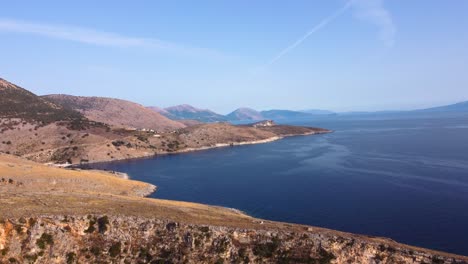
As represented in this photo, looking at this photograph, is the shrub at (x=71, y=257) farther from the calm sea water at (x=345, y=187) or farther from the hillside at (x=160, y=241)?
the calm sea water at (x=345, y=187)

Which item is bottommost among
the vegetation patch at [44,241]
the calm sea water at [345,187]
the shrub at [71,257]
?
the calm sea water at [345,187]

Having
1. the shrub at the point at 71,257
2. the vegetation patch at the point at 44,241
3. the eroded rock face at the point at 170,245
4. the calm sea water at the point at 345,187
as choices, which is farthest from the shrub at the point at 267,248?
the calm sea water at the point at 345,187

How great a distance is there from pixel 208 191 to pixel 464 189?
63822 millimetres

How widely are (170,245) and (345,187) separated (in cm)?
7467

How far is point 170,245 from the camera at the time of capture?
44.1 metres

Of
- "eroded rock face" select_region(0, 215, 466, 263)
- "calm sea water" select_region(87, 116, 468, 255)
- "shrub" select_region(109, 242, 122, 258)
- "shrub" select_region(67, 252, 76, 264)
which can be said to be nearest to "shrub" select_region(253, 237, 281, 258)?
"eroded rock face" select_region(0, 215, 466, 263)

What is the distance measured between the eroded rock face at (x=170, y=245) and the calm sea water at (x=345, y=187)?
2545 centimetres

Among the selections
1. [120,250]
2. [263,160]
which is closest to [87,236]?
[120,250]

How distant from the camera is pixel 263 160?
6949 inches

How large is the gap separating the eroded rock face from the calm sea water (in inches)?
1002

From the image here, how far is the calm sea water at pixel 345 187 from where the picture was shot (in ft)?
244

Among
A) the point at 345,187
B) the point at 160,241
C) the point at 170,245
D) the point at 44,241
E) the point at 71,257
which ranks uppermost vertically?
the point at 44,241

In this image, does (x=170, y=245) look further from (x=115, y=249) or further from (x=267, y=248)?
(x=267, y=248)

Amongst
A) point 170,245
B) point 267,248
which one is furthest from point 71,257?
point 267,248
